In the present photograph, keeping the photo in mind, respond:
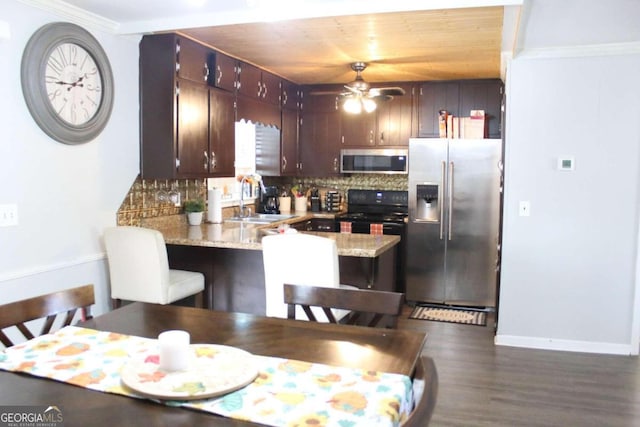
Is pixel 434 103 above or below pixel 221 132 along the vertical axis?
above

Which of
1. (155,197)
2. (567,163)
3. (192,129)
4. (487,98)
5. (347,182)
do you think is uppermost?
(487,98)

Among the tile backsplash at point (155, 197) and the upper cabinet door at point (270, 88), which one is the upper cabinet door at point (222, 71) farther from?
the tile backsplash at point (155, 197)

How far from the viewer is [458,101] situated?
229 inches

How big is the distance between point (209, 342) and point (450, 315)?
3.79 metres

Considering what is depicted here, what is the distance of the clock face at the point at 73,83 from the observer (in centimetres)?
Answer: 329

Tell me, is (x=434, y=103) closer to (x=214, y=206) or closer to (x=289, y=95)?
(x=289, y=95)

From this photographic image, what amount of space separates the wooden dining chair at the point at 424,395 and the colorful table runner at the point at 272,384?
0.43 feet

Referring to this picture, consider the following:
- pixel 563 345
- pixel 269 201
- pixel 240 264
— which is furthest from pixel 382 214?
pixel 240 264

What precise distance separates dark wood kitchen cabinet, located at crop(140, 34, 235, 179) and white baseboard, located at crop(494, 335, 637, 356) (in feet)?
9.03

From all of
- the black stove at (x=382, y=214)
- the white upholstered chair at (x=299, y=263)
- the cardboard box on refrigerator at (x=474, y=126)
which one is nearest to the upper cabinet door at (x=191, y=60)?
the white upholstered chair at (x=299, y=263)

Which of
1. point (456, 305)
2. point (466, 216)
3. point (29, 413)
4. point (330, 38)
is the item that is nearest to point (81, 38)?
point (330, 38)

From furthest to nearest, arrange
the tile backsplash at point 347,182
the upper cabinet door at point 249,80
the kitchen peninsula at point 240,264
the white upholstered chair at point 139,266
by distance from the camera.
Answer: the tile backsplash at point 347,182, the upper cabinet door at point 249,80, the kitchen peninsula at point 240,264, the white upholstered chair at point 139,266

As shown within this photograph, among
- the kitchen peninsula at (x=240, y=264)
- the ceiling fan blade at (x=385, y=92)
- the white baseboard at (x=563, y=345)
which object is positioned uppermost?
the ceiling fan blade at (x=385, y=92)

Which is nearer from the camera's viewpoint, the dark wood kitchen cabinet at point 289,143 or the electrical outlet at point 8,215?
the electrical outlet at point 8,215
